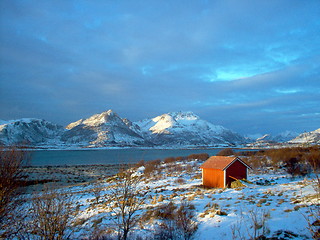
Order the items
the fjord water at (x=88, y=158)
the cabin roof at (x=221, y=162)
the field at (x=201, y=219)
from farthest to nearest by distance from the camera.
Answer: the fjord water at (x=88, y=158) < the cabin roof at (x=221, y=162) < the field at (x=201, y=219)

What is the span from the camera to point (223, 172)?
20.2m

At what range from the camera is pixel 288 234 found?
24.1 feet

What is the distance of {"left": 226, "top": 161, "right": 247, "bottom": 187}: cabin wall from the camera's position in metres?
20.2

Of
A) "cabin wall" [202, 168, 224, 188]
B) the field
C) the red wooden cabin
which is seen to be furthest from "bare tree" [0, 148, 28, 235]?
"cabin wall" [202, 168, 224, 188]

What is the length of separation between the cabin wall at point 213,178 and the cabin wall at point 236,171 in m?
0.51

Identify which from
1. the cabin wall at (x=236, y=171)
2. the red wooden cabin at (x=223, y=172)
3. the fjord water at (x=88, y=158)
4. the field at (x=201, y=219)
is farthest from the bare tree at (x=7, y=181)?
the fjord water at (x=88, y=158)

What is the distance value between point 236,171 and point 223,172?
1333 mm

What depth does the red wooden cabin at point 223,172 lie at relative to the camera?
2019 cm

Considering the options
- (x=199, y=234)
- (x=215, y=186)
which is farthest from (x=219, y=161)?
(x=199, y=234)

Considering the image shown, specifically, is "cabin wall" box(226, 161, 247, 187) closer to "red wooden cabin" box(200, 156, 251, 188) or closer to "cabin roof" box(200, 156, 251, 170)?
"red wooden cabin" box(200, 156, 251, 188)

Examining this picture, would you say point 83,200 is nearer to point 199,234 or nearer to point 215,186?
point 215,186

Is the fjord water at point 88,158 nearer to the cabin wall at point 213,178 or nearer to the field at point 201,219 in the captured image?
the cabin wall at point 213,178

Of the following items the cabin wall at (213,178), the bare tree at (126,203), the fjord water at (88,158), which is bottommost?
the fjord water at (88,158)

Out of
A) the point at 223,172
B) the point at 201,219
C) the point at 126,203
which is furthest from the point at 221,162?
the point at 126,203
